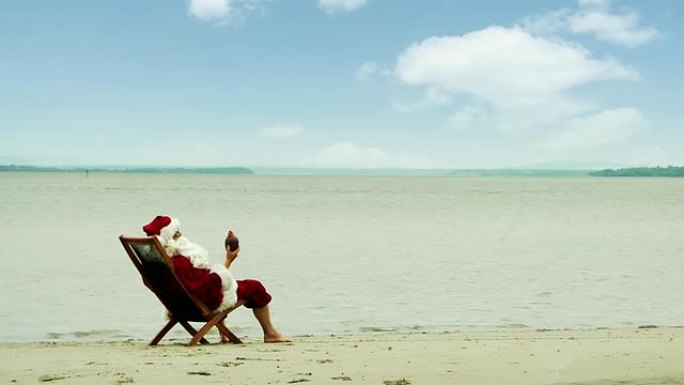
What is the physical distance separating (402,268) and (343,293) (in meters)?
3.76

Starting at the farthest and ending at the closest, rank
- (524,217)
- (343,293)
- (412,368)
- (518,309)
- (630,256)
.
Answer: (524,217), (630,256), (343,293), (518,309), (412,368)

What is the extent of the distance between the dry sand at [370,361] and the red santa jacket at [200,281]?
1.44 ft

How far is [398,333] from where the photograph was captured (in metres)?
9.53

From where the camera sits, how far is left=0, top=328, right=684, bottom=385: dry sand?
5.98 metres

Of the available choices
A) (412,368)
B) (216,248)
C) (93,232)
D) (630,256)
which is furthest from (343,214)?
(412,368)

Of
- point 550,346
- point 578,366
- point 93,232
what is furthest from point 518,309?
point 93,232

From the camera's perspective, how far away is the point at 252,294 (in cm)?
808

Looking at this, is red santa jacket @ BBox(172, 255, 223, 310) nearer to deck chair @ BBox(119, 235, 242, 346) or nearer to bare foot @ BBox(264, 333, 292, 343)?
deck chair @ BBox(119, 235, 242, 346)

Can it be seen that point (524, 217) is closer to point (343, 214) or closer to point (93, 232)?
point (343, 214)

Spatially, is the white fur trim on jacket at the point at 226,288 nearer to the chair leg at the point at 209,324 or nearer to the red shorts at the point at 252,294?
the chair leg at the point at 209,324

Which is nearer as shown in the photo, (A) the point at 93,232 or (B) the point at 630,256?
(B) the point at 630,256

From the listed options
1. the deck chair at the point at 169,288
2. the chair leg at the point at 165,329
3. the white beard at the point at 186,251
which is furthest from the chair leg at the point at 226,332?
the white beard at the point at 186,251

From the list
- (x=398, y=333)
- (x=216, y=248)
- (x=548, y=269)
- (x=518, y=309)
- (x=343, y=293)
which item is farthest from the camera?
(x=216, y=248)

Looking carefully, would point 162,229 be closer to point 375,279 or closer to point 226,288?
point 226,288
